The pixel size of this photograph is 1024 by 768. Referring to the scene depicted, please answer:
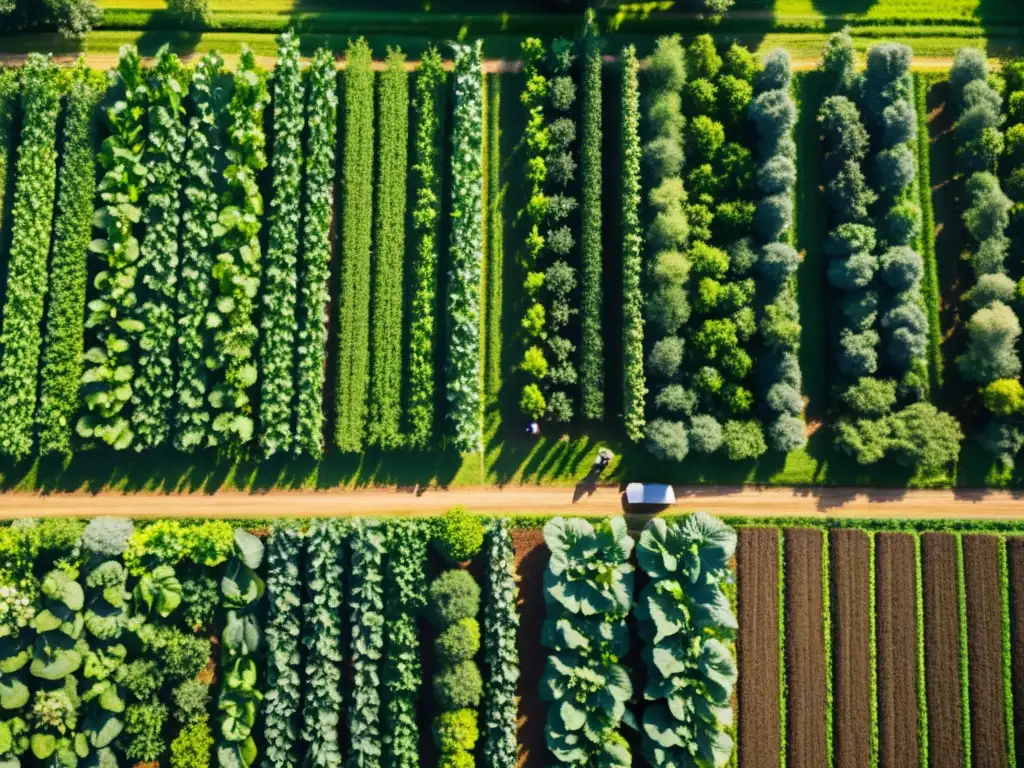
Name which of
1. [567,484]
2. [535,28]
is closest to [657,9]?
[535,28]

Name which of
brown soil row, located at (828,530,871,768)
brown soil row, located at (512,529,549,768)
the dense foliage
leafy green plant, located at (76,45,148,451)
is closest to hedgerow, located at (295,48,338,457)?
leafy green plant, located at (76,45,148,451)

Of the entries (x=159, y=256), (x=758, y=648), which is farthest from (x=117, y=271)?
(x=758, y=648)

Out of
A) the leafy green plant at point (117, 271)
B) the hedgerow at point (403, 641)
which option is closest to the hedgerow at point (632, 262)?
the hedgerow at point (403, 641)

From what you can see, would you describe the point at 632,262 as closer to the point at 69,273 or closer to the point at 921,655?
the point at 921,655

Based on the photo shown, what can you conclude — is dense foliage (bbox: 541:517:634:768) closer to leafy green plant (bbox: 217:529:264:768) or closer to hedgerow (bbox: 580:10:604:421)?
hedgerow (bbox: 580:10:604:421)

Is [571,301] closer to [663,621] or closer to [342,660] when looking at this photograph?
[663,621]
